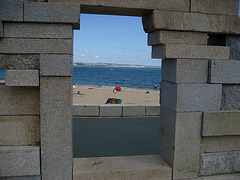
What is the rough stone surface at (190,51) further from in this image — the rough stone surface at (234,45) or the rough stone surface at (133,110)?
the rough stone surface at (133,110)

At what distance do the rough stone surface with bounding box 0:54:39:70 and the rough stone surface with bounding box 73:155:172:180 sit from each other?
1679mm

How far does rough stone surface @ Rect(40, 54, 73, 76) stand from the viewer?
3080 mm

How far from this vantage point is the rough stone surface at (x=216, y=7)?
347cm

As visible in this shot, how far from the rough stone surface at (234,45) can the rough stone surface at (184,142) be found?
1.11m

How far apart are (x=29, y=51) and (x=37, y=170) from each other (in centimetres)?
164

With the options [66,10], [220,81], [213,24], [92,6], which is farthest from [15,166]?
[213,24]

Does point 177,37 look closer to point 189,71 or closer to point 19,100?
point 189,71

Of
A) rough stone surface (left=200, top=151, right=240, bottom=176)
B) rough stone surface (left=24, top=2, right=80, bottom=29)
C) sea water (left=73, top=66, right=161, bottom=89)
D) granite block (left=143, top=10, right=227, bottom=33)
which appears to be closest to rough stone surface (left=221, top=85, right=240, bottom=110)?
rough stone surface (left=200, top=151, right=240, bottom=176)

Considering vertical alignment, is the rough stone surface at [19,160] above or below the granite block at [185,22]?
below

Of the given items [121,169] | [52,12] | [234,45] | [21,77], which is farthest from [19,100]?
[234,45]

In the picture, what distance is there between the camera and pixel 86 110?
8.52 metres

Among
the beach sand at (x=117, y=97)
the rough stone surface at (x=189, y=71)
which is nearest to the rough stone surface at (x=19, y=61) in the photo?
the rough stone surface at (x=189, y=71)

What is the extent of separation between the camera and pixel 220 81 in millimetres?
3600

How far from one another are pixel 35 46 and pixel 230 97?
3048 millimetres
